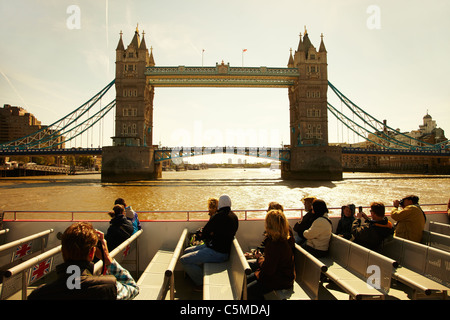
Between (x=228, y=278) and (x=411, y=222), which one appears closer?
(x=228, y=278)

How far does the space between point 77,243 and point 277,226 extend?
71.7 inches

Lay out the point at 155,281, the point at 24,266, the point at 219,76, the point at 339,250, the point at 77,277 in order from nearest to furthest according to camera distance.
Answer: the point at 77,277
the point at 24,266
the point at 155,281
the point at 339,250
the point at 219,76

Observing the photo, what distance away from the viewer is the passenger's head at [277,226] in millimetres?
2885

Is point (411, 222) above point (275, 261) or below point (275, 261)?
above

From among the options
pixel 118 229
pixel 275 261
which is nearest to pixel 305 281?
pixel 275 261

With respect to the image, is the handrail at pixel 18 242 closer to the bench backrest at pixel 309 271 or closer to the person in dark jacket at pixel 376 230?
the bench backrest at pixel 309 271

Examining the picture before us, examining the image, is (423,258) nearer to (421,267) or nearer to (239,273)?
(421,267)

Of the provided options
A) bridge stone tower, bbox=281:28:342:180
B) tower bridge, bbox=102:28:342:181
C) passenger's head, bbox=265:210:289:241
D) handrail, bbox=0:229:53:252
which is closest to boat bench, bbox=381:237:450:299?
passenger's head, bbox=265:210:289:241

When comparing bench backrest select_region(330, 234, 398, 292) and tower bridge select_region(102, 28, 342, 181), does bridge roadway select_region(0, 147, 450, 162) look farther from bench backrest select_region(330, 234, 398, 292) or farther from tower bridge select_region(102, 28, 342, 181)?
bench backrest select_region(330, 234, 398, 292)

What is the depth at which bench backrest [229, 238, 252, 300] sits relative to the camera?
272 centimetres

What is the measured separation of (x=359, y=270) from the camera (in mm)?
3502

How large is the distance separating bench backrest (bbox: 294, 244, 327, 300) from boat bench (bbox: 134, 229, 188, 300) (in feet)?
4.93

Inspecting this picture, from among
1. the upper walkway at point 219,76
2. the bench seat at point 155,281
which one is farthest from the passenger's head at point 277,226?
the upper walkway at point 219,76

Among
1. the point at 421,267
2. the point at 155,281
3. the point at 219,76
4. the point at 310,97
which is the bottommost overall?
the point at 155,281
